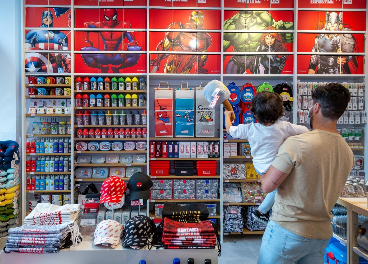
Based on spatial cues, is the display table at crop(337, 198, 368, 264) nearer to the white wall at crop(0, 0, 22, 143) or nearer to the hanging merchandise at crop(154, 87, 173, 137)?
the hanging merchandise at crop(154, 87, 173, 137)

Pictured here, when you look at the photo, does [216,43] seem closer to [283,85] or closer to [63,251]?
[283,85]

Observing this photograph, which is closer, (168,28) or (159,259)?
(159,259)

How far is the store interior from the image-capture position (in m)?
4.57

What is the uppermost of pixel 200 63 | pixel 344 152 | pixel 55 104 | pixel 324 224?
pixel 200 63

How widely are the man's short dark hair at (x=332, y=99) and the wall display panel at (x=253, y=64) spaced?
10.5 feet

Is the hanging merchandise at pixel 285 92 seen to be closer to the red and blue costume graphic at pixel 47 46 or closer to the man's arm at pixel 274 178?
the man's arm at pixel 274 178

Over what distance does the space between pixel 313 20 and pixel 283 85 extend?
121 centimetres

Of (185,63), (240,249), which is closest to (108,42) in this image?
(185,63)

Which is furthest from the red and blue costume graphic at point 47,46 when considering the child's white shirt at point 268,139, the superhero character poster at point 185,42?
the child's white shirt at point 268,139

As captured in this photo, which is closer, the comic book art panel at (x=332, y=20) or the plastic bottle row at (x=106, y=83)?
the plastic bottle row at (x=106, y=83)

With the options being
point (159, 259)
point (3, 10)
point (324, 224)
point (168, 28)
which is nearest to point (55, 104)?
point (3, 10)

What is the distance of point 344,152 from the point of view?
5.22 ft

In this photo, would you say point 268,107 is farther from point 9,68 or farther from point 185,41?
point 9,68

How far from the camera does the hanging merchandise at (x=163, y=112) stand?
4.55 metres
